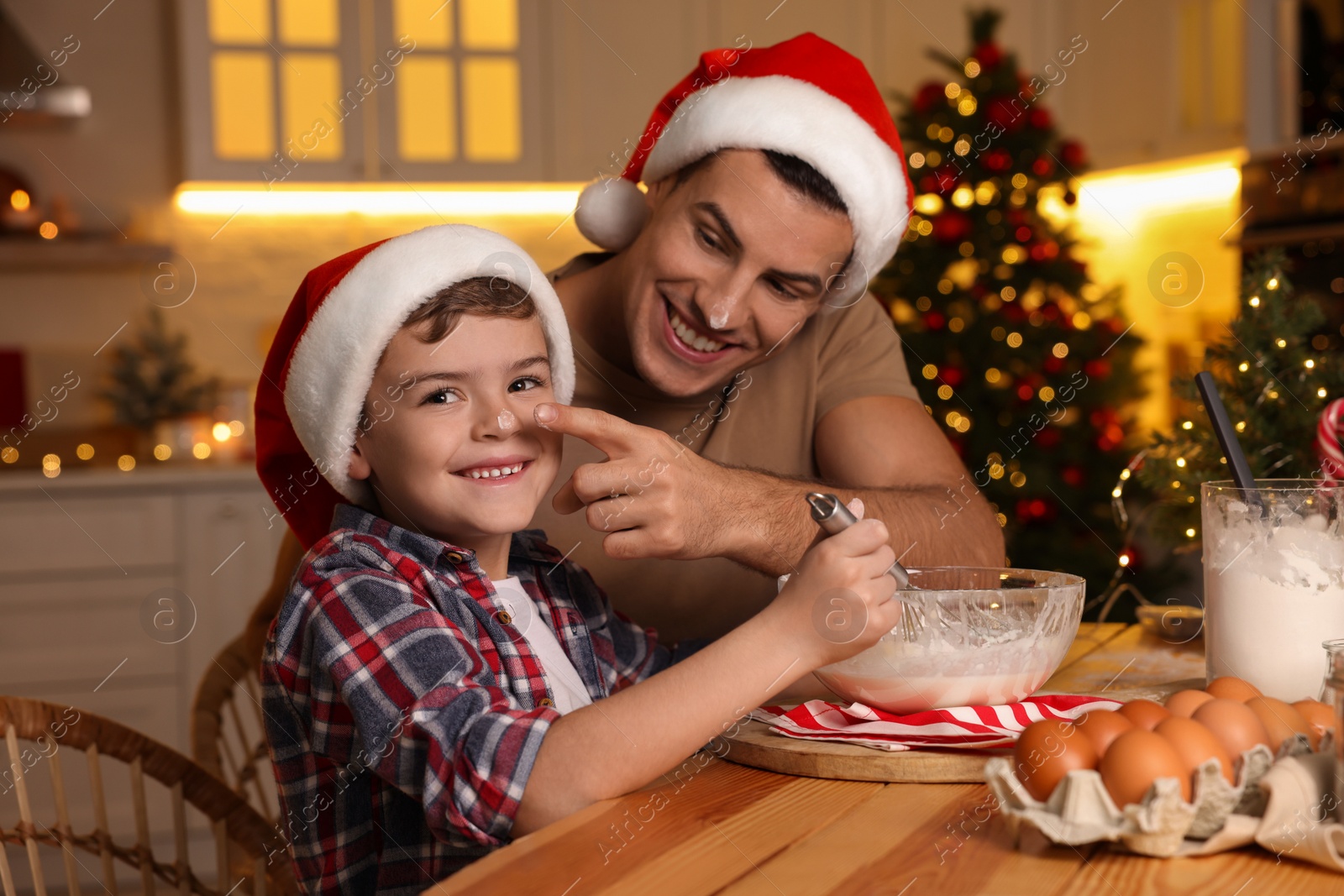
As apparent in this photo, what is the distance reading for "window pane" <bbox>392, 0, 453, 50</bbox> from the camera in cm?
343

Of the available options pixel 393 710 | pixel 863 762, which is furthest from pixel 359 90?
pixel 863 762

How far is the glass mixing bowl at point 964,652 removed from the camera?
926 mm

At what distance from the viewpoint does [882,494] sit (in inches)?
54.3

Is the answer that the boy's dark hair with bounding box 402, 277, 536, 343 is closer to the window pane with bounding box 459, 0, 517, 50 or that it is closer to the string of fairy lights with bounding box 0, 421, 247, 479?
the string of fairy lights with bounding box 0, 421, 247, 479

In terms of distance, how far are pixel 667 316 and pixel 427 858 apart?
76 cm

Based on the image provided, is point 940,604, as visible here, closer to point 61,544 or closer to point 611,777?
point 611,777

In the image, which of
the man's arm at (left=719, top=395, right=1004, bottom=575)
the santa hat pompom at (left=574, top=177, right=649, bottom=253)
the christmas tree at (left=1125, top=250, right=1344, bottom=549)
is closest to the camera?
the man's arm at (left=719, top=395, right=1004, bottom=575)

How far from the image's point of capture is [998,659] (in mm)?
930

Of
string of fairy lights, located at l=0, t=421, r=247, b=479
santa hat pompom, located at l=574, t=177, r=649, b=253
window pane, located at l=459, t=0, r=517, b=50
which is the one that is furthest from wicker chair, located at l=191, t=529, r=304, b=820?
window pane, located at l=459, t=0, r=517, b=50

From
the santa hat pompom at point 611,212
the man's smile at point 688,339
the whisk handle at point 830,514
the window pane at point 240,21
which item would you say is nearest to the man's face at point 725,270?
the man's smile at point 688,339

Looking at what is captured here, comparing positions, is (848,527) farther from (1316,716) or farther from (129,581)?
(129,581)

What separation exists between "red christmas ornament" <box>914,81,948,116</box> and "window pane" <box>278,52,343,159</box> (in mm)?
1644

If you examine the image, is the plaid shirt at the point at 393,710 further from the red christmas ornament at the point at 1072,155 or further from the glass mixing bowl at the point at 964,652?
the red christmas ornament at the point at 1072,155

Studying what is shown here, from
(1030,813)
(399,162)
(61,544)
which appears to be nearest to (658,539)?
(1030,813)
